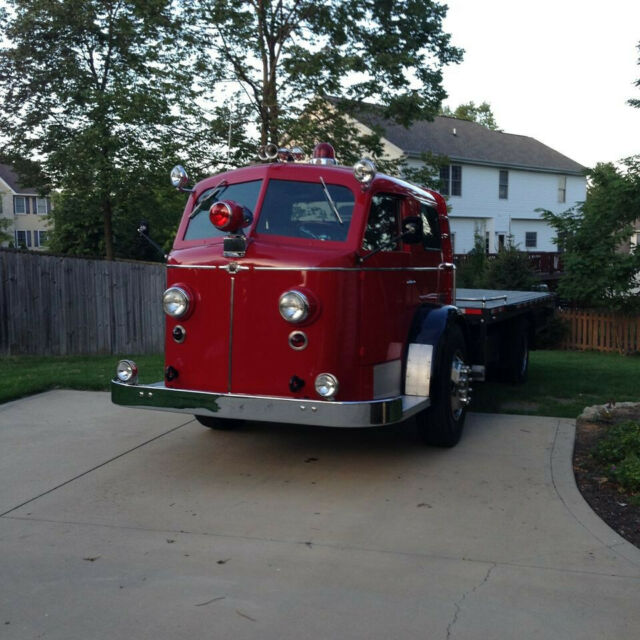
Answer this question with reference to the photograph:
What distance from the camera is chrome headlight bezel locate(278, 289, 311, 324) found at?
5547mm

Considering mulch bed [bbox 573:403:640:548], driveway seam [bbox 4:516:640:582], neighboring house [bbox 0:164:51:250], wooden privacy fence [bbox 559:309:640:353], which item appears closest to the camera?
driveway seam [bbox 4:516:640:582]

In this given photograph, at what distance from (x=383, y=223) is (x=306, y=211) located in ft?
2.22

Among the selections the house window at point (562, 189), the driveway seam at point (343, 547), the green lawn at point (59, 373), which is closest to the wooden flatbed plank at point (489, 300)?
the green lawn at point (59, 373)

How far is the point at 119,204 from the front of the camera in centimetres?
1967

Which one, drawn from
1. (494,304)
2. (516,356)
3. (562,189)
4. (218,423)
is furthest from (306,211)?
(562,189)

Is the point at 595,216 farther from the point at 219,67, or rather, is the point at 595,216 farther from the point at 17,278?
the point at 17,278

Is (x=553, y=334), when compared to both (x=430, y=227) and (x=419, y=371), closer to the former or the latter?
(x=430, y=227)

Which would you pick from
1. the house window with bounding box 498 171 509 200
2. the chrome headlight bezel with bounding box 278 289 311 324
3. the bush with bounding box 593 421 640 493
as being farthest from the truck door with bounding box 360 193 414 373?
the house window with bounding box 498 171 509 200

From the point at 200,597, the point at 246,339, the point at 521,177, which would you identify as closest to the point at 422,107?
the point at 246,339

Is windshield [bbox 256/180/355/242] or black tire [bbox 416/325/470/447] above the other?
windshield [bbox 256/180/355/242]

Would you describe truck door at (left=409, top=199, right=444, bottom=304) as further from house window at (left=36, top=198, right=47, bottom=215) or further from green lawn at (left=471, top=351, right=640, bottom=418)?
house window at (left=36, top=198, right=47, bottom=215)

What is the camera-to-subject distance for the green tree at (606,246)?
17.6m

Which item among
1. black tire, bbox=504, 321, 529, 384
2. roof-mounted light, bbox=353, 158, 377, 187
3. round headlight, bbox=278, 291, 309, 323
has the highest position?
roof-mounted light, bbox=353, 158, 377, 187

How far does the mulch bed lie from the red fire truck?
1.17 meters
